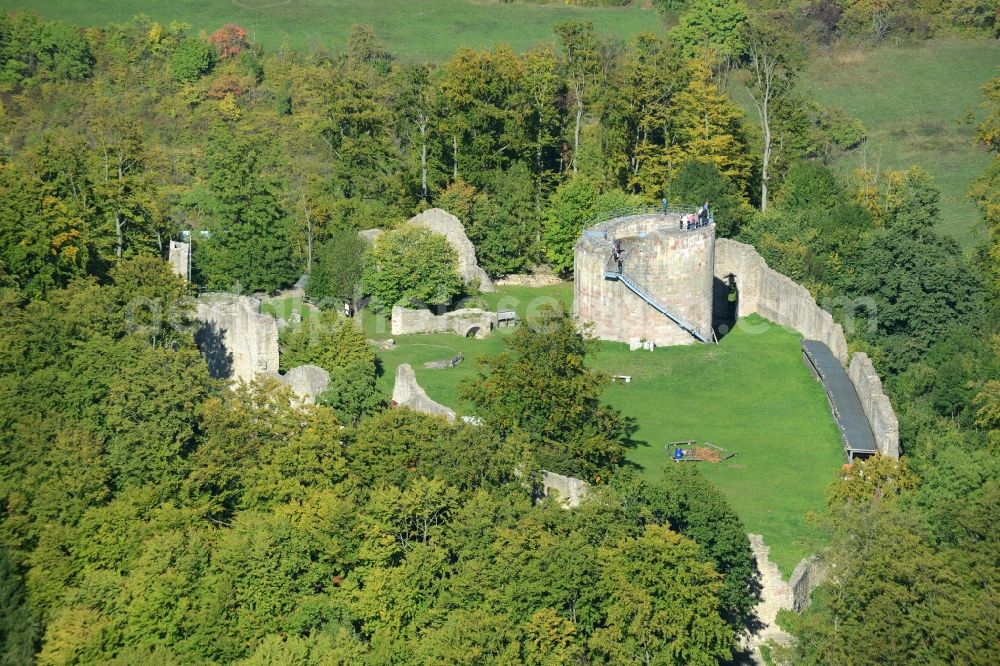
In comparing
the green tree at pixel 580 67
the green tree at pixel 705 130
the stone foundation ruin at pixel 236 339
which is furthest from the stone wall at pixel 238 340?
the green tree at pixel 580 67

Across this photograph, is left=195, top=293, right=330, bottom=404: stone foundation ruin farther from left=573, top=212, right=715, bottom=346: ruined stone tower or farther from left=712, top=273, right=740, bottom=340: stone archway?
left=712, top=273, right=740, bottom=340: stone archway

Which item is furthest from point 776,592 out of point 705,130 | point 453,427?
point 705,130

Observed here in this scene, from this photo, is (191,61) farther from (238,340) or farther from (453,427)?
(453,427)

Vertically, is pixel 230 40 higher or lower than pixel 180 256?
higher

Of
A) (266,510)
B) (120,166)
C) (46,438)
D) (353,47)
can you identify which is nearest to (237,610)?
(266,510)

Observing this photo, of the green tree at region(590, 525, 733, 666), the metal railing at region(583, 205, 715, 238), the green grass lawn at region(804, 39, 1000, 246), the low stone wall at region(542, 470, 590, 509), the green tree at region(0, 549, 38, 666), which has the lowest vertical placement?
the green tree at region(0, 549, 38, 666)

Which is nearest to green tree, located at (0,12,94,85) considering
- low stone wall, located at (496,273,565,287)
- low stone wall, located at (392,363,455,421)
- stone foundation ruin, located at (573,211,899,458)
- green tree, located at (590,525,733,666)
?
low stone wall, located at (496,273,565,287)

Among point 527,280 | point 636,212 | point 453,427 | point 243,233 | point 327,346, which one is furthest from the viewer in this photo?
point 527,280

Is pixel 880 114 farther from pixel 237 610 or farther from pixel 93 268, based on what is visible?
pixel 237 610
